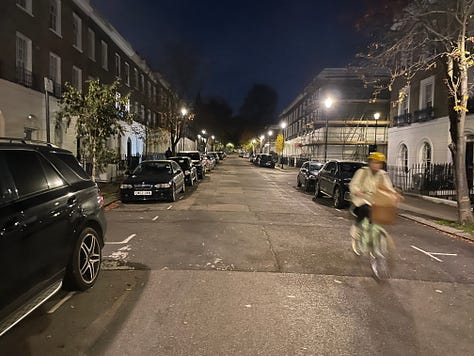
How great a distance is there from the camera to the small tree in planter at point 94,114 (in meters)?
14.1

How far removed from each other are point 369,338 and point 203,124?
64022 millimetres

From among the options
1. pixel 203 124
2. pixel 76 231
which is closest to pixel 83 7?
pixel 76 231

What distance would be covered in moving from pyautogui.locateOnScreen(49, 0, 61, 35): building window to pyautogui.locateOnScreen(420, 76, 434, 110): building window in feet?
65.0

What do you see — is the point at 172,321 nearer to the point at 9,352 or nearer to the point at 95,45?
the point at 9,352

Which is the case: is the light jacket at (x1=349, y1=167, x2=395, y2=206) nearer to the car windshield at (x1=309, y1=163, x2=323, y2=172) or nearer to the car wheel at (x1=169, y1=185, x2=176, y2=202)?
the car wheel at (x1=169, y1=185, x2=176, y2=202)

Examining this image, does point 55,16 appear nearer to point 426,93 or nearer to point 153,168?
point 153,168

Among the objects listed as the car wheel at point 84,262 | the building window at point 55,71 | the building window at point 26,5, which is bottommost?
the car wheel at point 84,262

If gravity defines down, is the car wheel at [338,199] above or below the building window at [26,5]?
below

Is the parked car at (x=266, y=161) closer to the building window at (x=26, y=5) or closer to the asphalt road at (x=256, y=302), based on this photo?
the building window at (x=26, y=5)

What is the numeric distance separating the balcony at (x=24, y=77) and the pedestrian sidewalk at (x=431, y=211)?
16.2 meters

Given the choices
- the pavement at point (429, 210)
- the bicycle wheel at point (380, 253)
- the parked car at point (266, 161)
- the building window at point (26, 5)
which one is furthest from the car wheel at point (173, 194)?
the parked car at point (266, 161)

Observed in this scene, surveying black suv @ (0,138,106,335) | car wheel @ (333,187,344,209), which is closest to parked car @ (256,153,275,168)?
car wheel @ (333,187,344,209)

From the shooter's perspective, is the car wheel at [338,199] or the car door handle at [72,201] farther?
the car wheel at [338,199]

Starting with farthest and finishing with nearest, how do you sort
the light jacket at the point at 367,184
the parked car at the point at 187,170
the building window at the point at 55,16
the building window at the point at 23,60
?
the building window at the point at 55,16
the parked car at the point at 187,170
the building window at the point at 23,60
the light jacket at the point at 367,184
